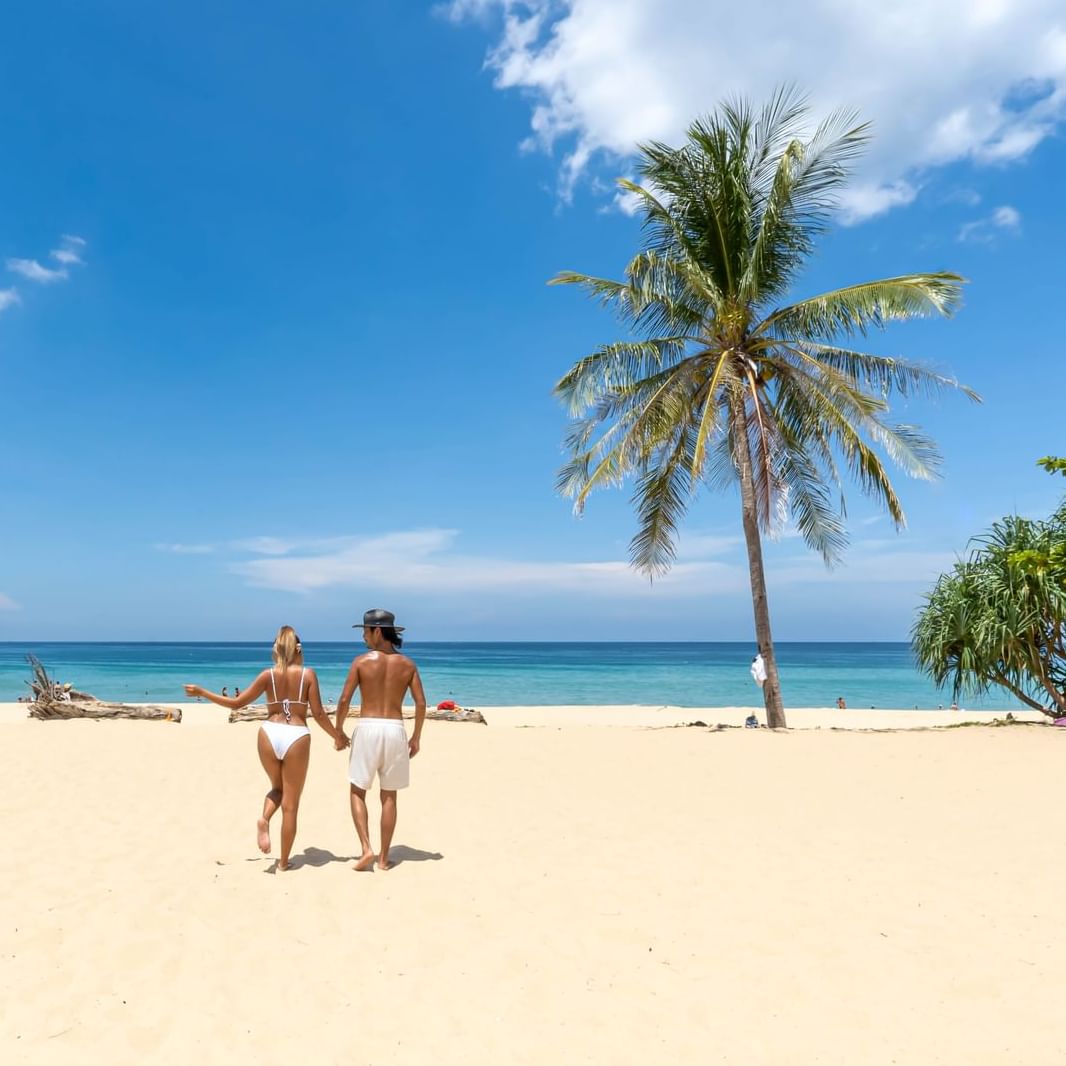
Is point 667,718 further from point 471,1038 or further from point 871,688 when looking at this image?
point 871,688

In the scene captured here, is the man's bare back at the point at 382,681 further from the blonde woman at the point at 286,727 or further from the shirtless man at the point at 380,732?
the blonde woman at the point at 286,727

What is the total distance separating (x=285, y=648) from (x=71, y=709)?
12.4 m

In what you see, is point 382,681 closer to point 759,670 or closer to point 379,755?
point 379,755

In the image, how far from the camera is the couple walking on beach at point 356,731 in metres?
5.14

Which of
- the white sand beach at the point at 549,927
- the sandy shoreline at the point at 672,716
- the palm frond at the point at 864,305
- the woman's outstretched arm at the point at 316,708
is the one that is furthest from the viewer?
the sandy shoreline at the point at 672,716

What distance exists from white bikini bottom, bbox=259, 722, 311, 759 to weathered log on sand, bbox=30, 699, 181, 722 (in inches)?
458

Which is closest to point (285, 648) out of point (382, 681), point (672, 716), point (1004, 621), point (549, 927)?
point (382, 681)

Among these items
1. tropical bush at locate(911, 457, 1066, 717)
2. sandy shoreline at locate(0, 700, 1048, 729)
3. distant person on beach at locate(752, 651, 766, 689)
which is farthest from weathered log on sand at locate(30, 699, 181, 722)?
tropical bush at locate(911, 457, 1066, 717)

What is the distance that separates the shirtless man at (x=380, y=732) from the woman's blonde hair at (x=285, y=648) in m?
0.46

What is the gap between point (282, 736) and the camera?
5176 mm

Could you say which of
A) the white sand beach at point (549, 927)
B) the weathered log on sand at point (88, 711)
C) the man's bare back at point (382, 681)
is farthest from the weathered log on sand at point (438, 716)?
the man's bare back at point (382, 681)

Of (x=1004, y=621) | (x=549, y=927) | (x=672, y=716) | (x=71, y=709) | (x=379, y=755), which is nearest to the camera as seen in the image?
(x=549, y=927)

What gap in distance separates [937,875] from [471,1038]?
358cm

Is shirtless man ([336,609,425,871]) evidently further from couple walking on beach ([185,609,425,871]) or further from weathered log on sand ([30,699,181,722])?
weathered log on sand ([30,699,181,722])
